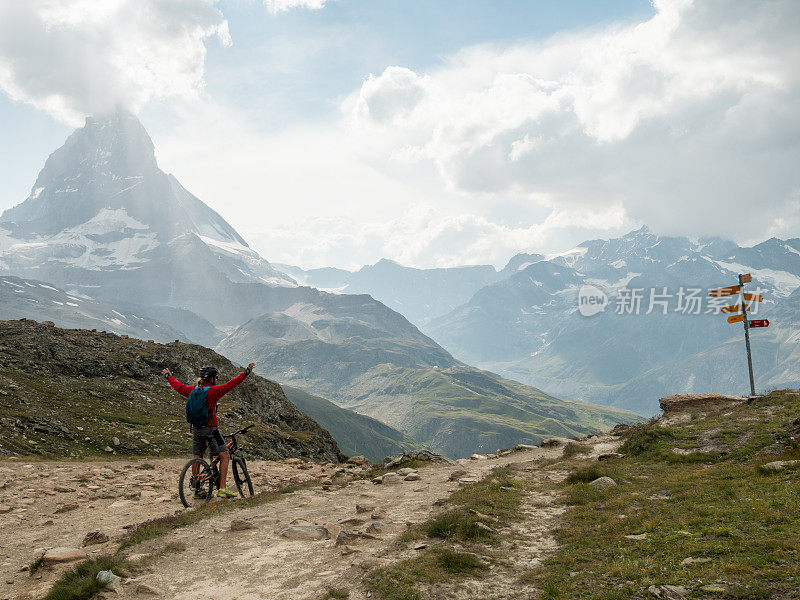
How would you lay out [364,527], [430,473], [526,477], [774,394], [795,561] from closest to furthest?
[795,561]
[364,527]
[526,477]
[430,473]
[774,394]

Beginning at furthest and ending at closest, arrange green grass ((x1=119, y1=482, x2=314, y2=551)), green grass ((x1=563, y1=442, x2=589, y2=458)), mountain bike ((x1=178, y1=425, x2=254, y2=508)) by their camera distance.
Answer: green grass ((x1=563, y1=442, x2=589, y2=458)), mountain bike ((x1=178, y1=425, x2=254, y2=508)), green grass ((x1=119, y1=482, x2=314, y2=551))

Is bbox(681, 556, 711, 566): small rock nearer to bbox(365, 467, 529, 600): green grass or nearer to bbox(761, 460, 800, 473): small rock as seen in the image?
bbox(365, 467, 529, 600): green grass

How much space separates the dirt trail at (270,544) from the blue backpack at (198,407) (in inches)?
123

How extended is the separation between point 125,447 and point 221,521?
21885mm

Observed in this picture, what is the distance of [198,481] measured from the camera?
1577 cm

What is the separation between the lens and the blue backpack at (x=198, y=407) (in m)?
15.3

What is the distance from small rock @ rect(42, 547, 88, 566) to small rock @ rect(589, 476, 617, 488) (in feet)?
51.5

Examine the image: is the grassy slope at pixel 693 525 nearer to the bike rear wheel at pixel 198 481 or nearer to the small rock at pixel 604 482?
the small rock at pixel 604 482

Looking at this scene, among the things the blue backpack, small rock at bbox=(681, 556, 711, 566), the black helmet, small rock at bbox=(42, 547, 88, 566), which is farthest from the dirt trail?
the black helmet

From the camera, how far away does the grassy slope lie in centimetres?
814

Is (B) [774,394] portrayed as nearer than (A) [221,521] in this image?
No

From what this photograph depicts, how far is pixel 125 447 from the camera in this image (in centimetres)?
3078

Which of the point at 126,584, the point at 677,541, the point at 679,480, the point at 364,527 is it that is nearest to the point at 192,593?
the point at 126,584

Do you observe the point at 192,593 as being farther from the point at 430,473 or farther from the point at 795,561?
the point at 430,473
